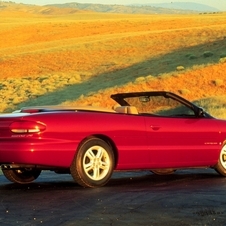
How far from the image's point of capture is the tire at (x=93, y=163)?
10508mm

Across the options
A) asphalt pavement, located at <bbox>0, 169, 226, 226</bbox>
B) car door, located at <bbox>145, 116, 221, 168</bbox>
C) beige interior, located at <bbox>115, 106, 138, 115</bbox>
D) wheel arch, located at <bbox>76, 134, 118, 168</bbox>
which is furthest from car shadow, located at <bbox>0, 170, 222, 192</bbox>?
beige interior, located at <bbox>115, 106, 138, 115</bbox>

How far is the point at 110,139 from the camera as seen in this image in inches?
428

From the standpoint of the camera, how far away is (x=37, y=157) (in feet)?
33.3

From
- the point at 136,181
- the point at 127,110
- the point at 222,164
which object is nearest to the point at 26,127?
the point at 127,110

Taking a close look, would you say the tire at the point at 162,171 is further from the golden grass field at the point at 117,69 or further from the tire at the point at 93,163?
the golden grass field at the point at 117,69

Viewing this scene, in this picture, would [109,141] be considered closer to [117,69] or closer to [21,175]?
[21,175]

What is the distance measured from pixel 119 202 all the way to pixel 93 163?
1736 mm

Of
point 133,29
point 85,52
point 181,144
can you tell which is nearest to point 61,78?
point 85,52

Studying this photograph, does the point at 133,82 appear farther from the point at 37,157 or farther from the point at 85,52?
the point at 37,157

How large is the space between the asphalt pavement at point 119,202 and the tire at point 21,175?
12 cm

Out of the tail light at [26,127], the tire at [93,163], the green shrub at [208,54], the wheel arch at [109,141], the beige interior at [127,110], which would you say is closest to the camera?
the tail light at [26,127]

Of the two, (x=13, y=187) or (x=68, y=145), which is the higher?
(x=68, y=145)

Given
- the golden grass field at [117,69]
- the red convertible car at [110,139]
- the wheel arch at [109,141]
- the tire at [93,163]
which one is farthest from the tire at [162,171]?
the golden grass field at [117,69]

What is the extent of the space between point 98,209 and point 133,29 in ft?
289
